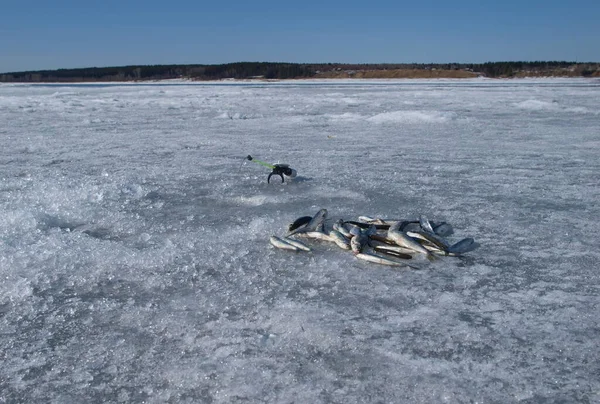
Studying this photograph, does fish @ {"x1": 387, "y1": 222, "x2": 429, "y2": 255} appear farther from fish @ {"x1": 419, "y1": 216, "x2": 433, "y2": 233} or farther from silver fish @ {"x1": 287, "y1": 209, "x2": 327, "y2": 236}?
silver fish @ {"x1": 287, "y1": 209, "x2": 327, "y2": 236}

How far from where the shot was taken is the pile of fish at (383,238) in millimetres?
3436

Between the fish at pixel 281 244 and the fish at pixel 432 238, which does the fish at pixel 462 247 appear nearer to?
the fish at pixel 432 238

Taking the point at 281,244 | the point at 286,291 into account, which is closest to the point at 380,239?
the point at 281,244

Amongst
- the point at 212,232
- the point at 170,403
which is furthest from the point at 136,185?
the point at 170,403

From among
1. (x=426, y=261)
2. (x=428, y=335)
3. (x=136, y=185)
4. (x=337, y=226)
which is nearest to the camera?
(x=428, y=335)

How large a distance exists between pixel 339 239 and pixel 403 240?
43cm

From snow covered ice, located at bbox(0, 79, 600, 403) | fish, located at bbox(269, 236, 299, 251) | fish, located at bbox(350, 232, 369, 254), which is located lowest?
snow covered ice, located at bbox(0, 79, 600, 403)

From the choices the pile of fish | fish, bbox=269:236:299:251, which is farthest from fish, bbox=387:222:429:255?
fish, bbox=269:236:299:251

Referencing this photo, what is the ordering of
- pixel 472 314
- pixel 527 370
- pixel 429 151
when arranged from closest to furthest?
pixel 527 370 < pixel 472 314 < pixel 429 151

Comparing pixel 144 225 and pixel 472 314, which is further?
pixel 144 225

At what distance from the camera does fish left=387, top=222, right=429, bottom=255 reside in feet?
11.3

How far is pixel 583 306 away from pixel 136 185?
164 inches

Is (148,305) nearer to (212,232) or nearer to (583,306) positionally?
(212,232)

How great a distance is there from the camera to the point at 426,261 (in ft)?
11.0
